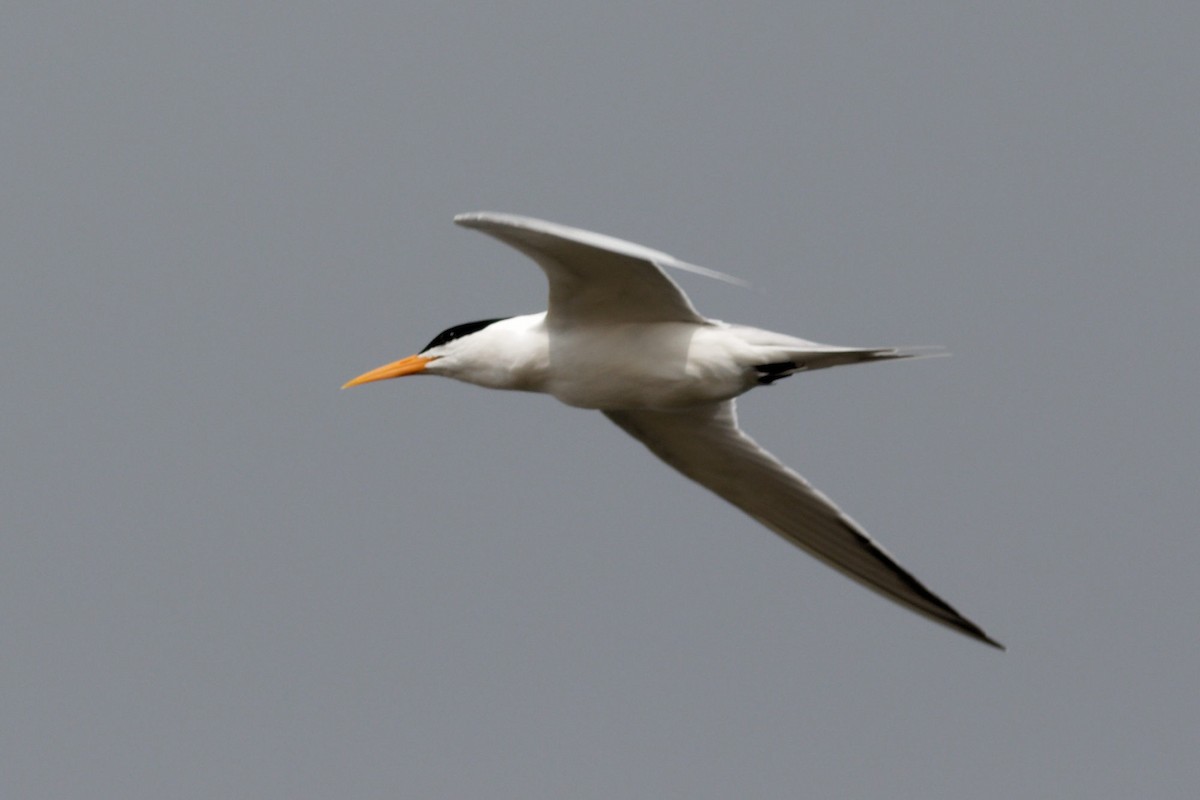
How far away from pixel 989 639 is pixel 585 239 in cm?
504

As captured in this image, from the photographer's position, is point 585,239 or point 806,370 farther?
point 806,370

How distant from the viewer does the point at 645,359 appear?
11.8m

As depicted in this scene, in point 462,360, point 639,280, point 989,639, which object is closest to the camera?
point 639,280

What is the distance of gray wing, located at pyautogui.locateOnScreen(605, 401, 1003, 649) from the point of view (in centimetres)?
1320

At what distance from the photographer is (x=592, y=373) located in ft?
39.1

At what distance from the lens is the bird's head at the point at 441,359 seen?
12.4 meters

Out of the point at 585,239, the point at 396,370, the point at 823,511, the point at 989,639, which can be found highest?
the point at 585,239

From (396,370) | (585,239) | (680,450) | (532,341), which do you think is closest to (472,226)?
(585,239)

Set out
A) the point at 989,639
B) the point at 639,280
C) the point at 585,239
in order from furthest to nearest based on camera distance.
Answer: the point at 989,639, the point at 639,280, the point at 585,239

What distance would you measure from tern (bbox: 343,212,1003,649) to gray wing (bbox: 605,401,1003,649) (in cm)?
1

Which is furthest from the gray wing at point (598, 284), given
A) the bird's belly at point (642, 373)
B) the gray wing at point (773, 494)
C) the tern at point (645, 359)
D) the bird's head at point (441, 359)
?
the gray wing at point (773, 494)

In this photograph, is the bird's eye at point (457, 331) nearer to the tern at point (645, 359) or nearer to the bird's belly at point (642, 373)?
the tern at point (645, 359)

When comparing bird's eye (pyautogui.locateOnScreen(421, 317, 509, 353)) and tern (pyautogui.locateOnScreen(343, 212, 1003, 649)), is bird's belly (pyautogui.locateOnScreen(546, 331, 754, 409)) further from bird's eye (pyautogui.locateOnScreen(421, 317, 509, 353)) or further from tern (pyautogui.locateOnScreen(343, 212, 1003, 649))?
bird's eye (pyautogui.locateOnScreen(421, 317, 509, 353))

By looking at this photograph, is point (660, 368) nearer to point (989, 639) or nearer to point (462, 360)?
point (462, 360)
